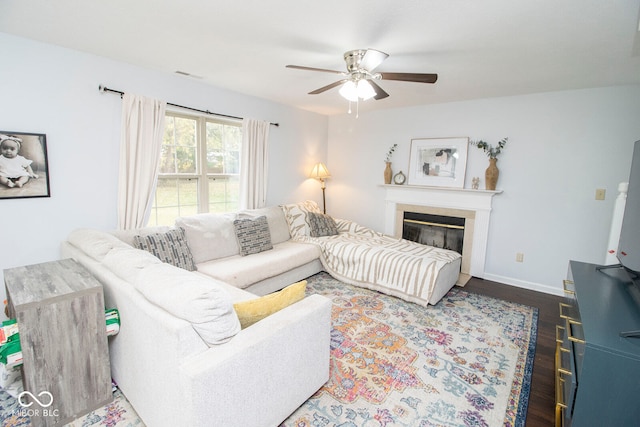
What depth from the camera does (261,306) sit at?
1695 millimetres

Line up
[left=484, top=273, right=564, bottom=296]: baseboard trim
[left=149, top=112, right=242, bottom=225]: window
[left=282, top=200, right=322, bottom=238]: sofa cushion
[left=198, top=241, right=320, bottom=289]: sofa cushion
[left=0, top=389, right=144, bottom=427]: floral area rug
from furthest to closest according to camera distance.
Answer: [left=282, top=200, right=322, bottom=238]: sofa cushion, [left=484, top=273, right=564, bottom=296]: baseboard trim, [left=149, top=112, right=242, bottom=225]: window, [left=198, top=241, right=320, bottom=289]: sofa cushion, [left=0, top=389, right=144, bottom=427]: floral area rug

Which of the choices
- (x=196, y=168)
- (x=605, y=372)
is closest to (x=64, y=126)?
(x=196, y=168)

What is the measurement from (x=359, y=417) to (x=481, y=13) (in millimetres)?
2455

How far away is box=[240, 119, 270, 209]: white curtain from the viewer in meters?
4.02

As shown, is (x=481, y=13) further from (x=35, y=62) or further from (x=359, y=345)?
(x=35, y=62)

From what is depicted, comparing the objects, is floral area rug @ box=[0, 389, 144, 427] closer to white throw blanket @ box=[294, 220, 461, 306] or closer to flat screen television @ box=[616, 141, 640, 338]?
white throw blanket @ box=[294, 220, 461, 306]

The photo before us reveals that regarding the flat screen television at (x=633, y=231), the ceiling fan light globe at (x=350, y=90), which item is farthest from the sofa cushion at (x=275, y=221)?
the flat screen television at (x=633, y=231)

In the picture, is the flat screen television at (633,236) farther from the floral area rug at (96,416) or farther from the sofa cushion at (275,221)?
the sofa cushion at (275,221)

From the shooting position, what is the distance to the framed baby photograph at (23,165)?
231 cm

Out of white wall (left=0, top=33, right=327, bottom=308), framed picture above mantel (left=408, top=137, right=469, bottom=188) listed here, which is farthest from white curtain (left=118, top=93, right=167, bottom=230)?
framed picture above mantel (left=408, top=137, right=469, bottom=188)

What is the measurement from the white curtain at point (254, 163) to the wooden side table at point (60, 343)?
240 cm

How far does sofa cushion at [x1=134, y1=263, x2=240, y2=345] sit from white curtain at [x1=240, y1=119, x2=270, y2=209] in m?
2.63

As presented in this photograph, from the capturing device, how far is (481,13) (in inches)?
69.6

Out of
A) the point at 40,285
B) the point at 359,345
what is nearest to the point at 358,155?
the point at 359,345
